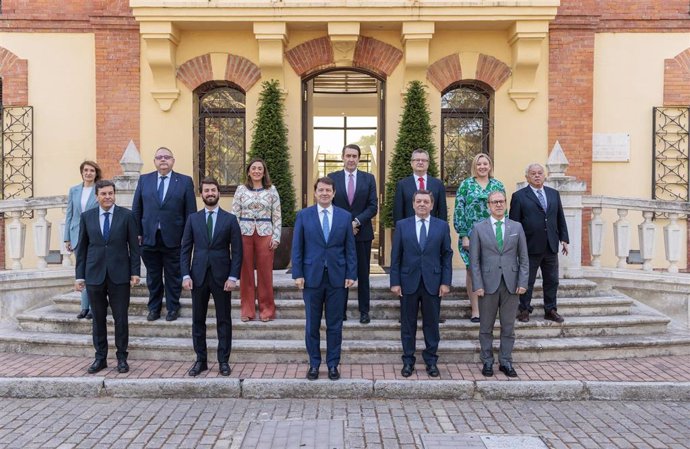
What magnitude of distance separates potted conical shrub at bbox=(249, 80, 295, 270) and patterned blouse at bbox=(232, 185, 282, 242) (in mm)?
2204

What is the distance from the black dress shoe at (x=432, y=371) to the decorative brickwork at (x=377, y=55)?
5.94 m

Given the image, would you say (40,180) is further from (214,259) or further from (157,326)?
(214,259)

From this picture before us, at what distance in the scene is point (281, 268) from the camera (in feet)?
29.6

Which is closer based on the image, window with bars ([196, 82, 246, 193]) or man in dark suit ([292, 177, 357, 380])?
man in dark suit ([292, 177, 357, 380])

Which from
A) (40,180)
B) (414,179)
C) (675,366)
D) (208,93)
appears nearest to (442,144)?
(414,179)

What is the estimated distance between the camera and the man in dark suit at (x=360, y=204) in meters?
6.59

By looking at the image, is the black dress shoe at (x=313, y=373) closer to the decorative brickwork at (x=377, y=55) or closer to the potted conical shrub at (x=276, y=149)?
the potted conical shrub at (x=276, y=149)

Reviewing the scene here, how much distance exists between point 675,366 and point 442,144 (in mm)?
5441

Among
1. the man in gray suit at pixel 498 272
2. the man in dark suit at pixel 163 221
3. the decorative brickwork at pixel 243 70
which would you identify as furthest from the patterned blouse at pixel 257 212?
the decorative brickwork at pixel 243 70

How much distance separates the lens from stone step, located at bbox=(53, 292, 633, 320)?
7070 mm

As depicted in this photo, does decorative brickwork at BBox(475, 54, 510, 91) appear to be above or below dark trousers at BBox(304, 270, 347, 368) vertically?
above

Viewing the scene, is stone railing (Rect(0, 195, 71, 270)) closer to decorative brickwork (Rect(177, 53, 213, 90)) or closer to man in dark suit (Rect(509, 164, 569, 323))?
decorative brickwork (Rect(177, 53, 213, 90))

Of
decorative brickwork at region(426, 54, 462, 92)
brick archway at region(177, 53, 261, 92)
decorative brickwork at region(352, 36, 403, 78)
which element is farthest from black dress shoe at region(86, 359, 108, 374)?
decorative brickwork at region(426, 54, 462, 92)

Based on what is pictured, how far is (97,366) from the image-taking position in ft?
19.5
